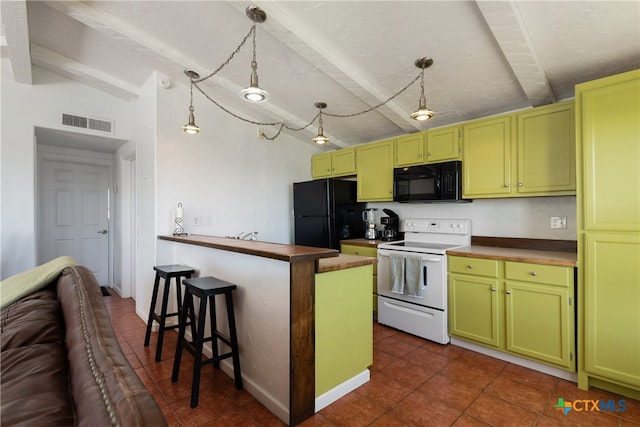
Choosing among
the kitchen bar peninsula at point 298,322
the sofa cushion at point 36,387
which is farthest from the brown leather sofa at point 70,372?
the kitchen bar peninsula at point 298,322

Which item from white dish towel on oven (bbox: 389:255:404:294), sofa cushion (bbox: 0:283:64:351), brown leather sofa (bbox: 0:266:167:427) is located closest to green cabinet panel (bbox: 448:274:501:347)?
white dish towel on oven (bbox: 389:255:404:294)

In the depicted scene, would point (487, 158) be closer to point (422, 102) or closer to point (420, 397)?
point (422, 102)

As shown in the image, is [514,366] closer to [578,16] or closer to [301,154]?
[578,16]

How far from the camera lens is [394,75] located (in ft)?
8.76

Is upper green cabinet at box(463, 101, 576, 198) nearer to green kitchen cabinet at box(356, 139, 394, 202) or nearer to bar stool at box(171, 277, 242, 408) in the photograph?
green kitchen cabinet at box(356, 139, 394, 202)

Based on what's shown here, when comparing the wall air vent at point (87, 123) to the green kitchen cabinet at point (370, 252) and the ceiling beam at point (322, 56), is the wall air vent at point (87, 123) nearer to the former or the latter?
the ceiling beam at point (322, 56)

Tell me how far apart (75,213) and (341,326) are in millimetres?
4534

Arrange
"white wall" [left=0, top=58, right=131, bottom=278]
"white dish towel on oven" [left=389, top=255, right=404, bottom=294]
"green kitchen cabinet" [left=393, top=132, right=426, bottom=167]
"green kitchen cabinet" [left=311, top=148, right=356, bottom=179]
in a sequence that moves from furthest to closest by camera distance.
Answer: "green kitchen cabinet" [left=311, top=148, right=356, bottom=179] < "green kitchen cabinet" [left=393, top=132, right=426, bottom=167] < "white wall" [left=0, top=58, right=131, bottom=278] < "white dish towel on oven" [left=389, top=255, right=404, bottom=294]

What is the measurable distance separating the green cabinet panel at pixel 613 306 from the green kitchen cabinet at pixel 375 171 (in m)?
1.96

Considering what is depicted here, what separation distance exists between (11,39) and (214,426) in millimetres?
3365

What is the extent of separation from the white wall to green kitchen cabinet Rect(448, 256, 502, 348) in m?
4.44

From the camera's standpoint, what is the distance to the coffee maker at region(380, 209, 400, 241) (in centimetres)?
371

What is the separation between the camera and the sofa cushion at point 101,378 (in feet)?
1.57

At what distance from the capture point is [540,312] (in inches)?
89.0
